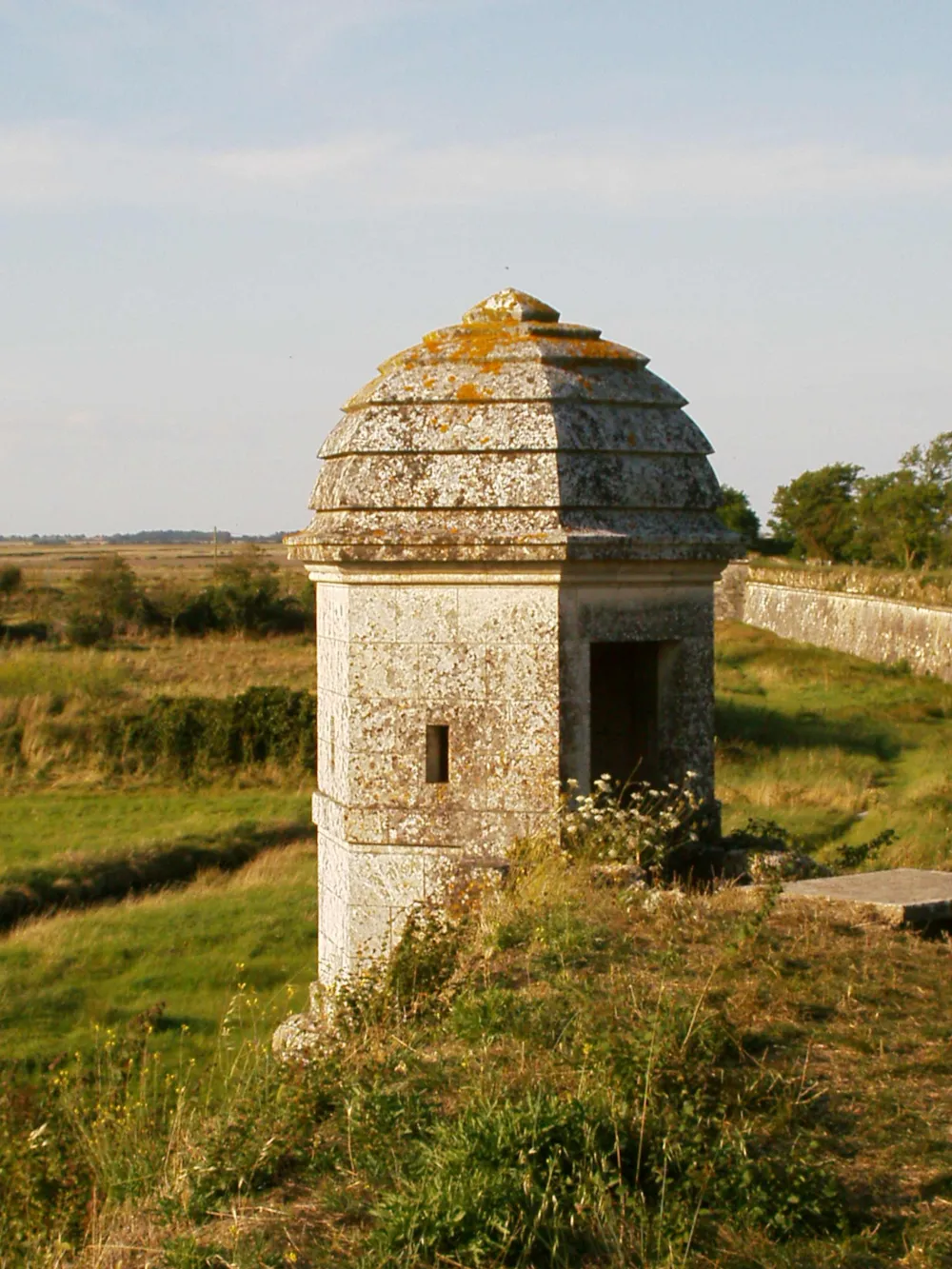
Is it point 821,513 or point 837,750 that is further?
point 821,513

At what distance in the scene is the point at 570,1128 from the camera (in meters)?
3.01

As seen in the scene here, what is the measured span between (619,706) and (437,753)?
1.72 meters

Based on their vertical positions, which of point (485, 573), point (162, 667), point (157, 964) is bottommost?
point (157, 964)

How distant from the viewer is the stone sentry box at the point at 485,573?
219 inches

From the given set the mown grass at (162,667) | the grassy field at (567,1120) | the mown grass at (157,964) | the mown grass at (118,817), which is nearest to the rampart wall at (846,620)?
the mown grass at (162,667)

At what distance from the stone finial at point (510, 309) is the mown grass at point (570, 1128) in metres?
2.79

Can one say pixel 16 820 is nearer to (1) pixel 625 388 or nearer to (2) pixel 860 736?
(2) pixel 860 736

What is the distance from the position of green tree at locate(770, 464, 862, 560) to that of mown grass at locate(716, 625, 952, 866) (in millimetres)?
22945

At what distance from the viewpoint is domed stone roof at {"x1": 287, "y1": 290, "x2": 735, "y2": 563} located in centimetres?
554

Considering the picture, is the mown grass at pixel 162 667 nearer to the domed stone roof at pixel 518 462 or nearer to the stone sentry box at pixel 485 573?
the stone sentry box at pixel 485 573

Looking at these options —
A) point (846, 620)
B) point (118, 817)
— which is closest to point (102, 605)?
point (846, 620)

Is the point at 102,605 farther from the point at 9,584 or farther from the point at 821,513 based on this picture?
the point at 821,513

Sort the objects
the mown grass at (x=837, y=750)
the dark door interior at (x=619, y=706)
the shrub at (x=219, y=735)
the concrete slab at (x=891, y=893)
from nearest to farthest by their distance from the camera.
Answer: the concrete slab at (x=891, y=893), the dark door interior at (x=619, y=706), the mown grass at (x=837, y=750), the shrub at (x=219, y=735)

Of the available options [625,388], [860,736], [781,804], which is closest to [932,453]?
[860,736]
